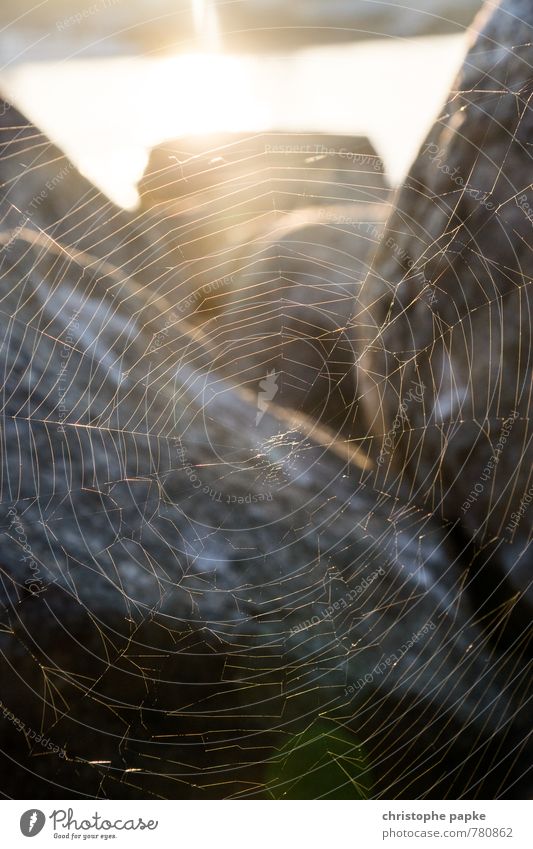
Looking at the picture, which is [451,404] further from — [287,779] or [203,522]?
[287,779]

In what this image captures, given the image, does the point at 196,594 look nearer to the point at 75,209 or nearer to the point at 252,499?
the point at 252,499

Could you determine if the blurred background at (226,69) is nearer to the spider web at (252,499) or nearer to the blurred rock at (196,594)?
the spider web at (252,499)

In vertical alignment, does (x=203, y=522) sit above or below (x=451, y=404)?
below

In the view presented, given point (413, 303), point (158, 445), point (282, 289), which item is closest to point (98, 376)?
point (158, 445)
